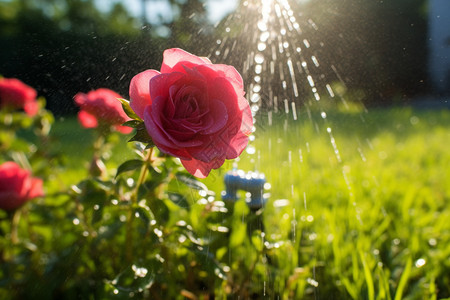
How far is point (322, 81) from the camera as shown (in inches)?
50.1

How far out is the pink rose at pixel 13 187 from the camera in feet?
2.64

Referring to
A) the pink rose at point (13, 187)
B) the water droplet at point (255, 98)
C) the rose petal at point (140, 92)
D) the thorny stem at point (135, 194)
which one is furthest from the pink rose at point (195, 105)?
the pink rose at point (13, 187)

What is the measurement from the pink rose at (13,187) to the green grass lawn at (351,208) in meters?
0.15

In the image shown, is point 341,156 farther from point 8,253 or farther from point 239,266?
point 8,253

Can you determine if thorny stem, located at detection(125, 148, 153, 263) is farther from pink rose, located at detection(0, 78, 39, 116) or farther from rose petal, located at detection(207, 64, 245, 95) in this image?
pink rose, located at detection(0, 78, 39, 116)

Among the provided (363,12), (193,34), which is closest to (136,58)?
(193,34)

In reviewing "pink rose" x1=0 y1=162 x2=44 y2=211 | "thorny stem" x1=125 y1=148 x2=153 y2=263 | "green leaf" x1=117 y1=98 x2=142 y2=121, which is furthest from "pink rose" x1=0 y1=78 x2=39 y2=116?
"green leaf" x1=117 y1=98 x2=142 y2=121

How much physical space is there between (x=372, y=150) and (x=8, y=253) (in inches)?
79.5

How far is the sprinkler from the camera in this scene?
2.46 feet

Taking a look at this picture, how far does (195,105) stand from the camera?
0.46 metres

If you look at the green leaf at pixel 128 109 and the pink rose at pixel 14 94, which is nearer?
the green leaf at pixel 128 109

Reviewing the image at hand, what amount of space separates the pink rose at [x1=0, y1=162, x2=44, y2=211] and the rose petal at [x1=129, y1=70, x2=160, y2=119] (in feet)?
1.64

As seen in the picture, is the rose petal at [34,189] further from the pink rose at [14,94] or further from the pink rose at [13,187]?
the pink rose at [14,94]

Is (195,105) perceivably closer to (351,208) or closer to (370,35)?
(351,208)
